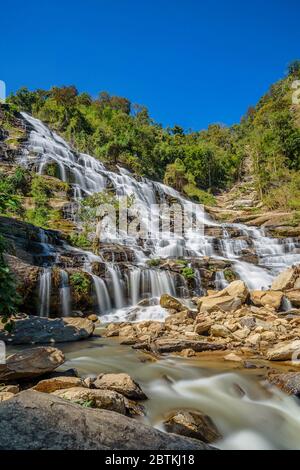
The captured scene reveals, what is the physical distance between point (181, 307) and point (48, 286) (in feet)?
17.2

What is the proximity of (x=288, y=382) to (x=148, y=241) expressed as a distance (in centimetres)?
1806

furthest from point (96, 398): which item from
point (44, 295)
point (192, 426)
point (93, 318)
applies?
point (44, 295)

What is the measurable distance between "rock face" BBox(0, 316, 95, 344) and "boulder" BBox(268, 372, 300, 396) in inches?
222

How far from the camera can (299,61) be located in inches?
2960

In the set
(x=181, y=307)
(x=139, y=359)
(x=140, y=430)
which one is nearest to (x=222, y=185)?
(x=181, y=307)

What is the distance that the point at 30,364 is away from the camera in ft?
17.1

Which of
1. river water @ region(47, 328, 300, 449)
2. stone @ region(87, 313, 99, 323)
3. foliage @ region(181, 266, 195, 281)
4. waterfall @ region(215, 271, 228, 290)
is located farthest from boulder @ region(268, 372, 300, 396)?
waterfall @ region(215, 271, 228, 290)

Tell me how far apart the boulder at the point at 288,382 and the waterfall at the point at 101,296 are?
8.80 m

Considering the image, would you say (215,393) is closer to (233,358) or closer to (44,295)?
(233,358)

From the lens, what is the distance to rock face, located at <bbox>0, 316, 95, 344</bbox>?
885 centimetres

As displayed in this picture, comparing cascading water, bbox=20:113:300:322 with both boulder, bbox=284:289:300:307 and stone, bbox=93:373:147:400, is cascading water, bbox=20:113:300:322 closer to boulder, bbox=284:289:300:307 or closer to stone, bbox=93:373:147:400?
boulder, bbox=284:289:300:307
